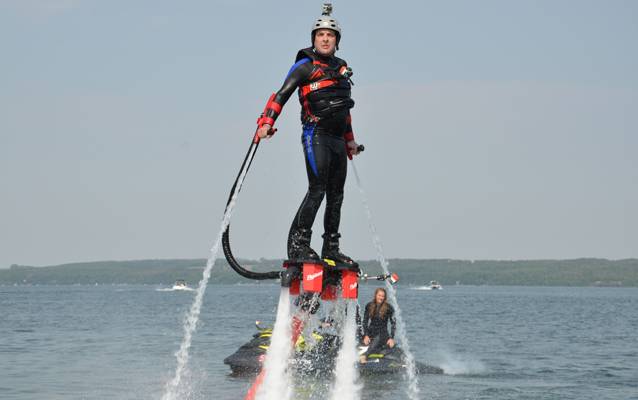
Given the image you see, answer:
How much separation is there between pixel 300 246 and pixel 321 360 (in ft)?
42.9

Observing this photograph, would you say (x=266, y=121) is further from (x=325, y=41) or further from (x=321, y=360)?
(x=321, y=360)

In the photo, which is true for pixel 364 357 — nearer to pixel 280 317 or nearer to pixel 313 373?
pixel 313 373

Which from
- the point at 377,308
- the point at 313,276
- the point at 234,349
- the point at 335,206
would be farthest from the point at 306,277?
the point at 234,349

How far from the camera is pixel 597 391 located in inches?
1112

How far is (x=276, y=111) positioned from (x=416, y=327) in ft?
180

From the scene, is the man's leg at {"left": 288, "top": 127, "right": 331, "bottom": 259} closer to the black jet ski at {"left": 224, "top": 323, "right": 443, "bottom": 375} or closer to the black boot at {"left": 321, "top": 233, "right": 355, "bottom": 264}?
the black boot at {"left": 321, "top": 233, "right": 355, "bottom": 264}

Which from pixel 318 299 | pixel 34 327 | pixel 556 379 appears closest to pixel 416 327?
pixel 34 327

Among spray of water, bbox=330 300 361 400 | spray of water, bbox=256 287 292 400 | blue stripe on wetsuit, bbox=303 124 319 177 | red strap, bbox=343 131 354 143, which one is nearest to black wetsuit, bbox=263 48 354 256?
blue stripe on wetsuit, bbox=303 124 319 177

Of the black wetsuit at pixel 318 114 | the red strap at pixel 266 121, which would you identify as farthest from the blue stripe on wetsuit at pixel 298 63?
the red strap at pixel 266 121

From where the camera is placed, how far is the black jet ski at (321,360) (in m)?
21.7

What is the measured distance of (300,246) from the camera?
1001 cm

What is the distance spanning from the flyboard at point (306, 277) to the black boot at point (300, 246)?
0.27ft

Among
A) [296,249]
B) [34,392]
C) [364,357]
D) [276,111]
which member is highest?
[276,111]

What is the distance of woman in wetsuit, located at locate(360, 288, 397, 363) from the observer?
2330 centimetres
